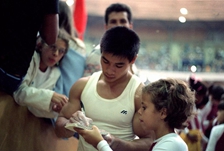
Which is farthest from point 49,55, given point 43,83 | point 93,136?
point 93,136

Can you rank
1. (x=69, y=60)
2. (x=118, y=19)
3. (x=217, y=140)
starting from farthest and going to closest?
(x=217, y=140) < (x=118, y=19) < (x=69, y=60)

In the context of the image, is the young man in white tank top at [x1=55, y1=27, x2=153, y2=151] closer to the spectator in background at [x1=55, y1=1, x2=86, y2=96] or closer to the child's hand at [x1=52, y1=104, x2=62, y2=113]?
the child's hand at [x1=52, y1=104, x2=62, y2=113]

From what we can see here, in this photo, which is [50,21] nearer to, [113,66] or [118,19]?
[113,66]

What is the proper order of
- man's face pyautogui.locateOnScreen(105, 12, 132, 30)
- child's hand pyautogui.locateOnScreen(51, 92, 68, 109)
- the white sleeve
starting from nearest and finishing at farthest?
the white sleeve
child's hand pyautogui.locateOnScreen(51, 92, 68, 109)
man's face pyautogui.locateOnScreen(105, 12, 132, 30)

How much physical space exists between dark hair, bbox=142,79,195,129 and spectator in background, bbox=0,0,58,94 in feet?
1.77

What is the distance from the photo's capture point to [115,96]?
5.16ft

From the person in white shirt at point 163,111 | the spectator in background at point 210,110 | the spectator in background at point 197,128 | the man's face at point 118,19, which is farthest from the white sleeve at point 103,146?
the spectator in background at point 210,110

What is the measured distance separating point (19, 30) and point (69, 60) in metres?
0.48

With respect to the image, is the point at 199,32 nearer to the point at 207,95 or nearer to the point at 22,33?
the point at 207,95

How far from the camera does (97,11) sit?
340 centimetres

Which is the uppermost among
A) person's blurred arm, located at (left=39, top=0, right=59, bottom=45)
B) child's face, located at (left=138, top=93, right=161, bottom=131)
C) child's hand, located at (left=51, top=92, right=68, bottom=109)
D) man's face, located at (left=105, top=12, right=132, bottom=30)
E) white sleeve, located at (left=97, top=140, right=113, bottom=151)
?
person's blurred arm, located at (left=39, top=0, right=59, bottom=45)

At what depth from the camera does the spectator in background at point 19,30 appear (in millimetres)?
1628

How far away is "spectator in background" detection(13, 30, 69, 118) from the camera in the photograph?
1.77 m

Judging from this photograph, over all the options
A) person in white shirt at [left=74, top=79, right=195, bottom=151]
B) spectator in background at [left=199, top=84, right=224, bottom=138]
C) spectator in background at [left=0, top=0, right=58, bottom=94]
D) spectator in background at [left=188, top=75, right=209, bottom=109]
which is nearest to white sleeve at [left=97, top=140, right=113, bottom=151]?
person in white shirt at [left=74, top=79, right=195, bottom=151]
